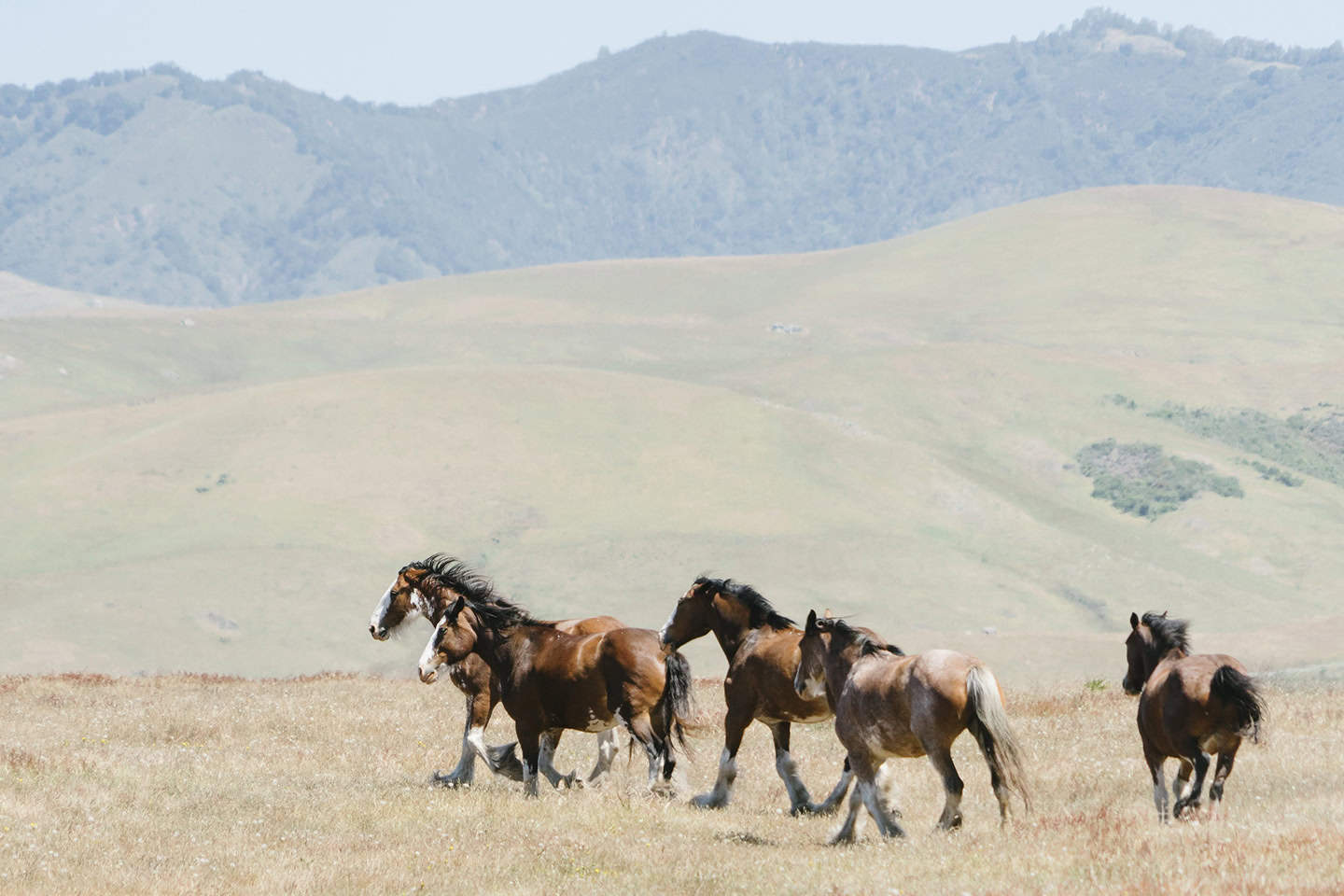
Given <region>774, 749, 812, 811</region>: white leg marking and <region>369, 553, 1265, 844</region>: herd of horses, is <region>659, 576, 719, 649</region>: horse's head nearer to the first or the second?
<region>369, 553, 1265, 844</region>: herd of horses

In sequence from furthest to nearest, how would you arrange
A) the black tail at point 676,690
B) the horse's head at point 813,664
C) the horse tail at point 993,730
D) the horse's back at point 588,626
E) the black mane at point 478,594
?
the horse's back at point 588,626 < the black mane at point 478,594 < the black tail at point 676,690 < the horse's head at point 813,664 < the horse tail at point 993,730

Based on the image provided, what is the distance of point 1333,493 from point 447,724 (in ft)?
393

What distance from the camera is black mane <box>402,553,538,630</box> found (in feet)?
57.7

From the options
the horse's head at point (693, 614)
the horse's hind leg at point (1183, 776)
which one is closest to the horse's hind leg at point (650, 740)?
the horse's head at point (693, 614)

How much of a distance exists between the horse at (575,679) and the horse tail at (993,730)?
4108mm

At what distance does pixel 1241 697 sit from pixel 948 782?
2493mm

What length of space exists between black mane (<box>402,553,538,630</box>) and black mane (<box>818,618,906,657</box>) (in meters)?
4.17

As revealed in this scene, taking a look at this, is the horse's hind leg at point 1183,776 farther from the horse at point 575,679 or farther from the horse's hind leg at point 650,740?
the horse's hind leg at point 650,740

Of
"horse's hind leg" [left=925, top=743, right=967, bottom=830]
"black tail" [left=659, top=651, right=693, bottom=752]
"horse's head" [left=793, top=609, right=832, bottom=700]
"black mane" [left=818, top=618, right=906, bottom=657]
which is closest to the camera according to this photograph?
"horse's hind leg" [left=925, top=743, right=967, bottom=830]

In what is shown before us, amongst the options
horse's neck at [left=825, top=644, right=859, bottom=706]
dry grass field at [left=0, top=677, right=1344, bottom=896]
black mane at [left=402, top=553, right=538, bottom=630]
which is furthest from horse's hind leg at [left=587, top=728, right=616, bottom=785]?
horse's neck at [left=825, top=644, right=859, bottom=706]

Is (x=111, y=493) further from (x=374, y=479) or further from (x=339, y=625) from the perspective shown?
(x=339, y=625)

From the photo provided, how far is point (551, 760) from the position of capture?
1750 centimetres

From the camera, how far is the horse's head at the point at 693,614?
1684cm

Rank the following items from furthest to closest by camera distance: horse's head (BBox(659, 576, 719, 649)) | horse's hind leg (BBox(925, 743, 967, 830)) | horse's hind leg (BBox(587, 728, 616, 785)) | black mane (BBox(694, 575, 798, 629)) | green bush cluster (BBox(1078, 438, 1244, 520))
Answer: green bush cluster (BBox(1078, 438, 1244, 520)) < horse's hind leg (BBox(587, 728, 616, 785)) < horse's head (BBox(659, 576, 719, 649)) < black mane (BBox(694, 575, 798, 629)) < horse's hind leg (BBox(925, 743, 967, 830))
